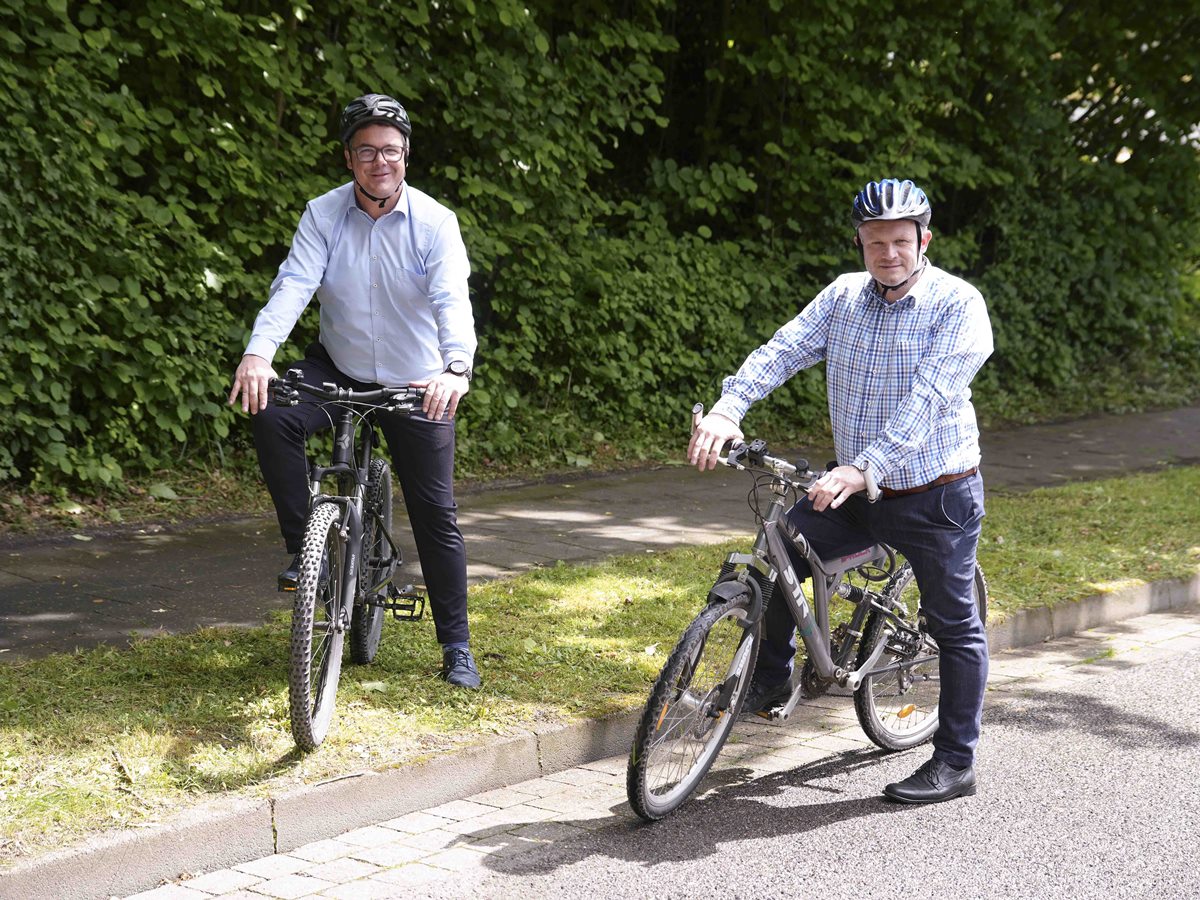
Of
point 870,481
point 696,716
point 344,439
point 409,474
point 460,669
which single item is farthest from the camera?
point 460,669

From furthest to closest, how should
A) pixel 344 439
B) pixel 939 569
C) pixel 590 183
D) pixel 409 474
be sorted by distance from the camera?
1. pixel 590 183
2. pixel 409 474
3. pixel 344 439
4. pixel 939 569

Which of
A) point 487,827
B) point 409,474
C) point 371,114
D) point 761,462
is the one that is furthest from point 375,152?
point 487,827

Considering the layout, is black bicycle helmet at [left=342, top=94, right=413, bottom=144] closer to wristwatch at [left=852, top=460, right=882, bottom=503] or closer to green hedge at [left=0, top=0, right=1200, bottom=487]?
wristwatch at [left=852, top=460, right=882, bottom=503]

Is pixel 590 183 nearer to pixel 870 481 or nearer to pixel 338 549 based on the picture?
pixel 338 549

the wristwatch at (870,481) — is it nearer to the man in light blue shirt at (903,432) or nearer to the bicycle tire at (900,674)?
the man in light blue shirt at (903,432)

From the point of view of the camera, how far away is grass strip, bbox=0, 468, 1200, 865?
13.6ft

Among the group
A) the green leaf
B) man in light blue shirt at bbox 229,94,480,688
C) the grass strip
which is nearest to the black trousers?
man in light blue shirt at bbox 229,94,480,688

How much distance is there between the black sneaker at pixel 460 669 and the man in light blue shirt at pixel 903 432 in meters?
1.07

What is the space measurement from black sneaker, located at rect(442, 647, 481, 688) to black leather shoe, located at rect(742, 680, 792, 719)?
3.45 ft

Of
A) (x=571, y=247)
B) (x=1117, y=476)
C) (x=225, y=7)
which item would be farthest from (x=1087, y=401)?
(x=225, y=7)

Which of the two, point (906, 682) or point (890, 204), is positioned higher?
point (890, 204)

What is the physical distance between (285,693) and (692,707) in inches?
58.9

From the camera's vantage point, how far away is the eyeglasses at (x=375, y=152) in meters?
4.87

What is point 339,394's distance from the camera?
4.64m
